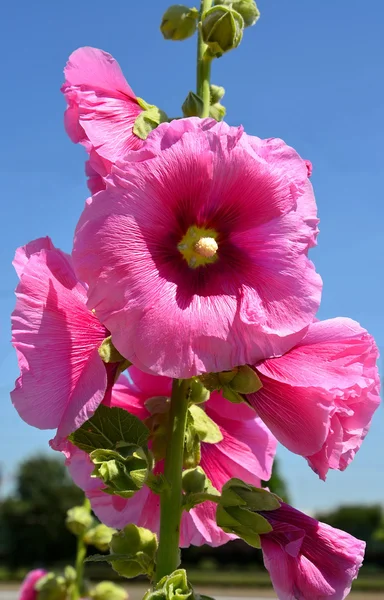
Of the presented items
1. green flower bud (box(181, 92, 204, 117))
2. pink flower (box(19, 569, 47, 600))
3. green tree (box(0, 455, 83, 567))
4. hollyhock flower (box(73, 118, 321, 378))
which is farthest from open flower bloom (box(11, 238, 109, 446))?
green tree (box(0, 455, 83, 567))

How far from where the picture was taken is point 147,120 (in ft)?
4.83

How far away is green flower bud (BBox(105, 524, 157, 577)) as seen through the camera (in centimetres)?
141

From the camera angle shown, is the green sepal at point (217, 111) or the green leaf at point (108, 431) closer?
the green leaf at point (108, 431)

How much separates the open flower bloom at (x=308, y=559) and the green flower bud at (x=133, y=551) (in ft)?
0.71

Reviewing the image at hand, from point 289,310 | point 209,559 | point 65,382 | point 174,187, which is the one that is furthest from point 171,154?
point 209,559

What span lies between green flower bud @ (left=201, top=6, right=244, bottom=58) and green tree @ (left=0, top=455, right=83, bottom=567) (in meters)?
33.8

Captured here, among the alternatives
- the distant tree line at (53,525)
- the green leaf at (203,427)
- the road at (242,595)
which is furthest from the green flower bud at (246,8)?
the distant tree line at (53,525)

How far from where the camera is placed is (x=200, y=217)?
4.33ft

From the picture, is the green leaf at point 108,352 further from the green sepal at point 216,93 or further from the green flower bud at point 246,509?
the green sepal at point 216,93

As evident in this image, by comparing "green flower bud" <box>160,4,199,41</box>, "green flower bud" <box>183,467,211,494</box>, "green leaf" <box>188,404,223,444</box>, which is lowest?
"green flower bud" <box>183,467,211,494</box>

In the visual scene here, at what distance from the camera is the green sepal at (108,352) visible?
1303 mm

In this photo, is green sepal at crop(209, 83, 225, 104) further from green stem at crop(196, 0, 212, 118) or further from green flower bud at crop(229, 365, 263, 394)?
green flower bud at crop(229, 365, 263, 394)

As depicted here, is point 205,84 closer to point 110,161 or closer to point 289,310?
point 110,161

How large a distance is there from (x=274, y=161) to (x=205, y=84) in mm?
429
